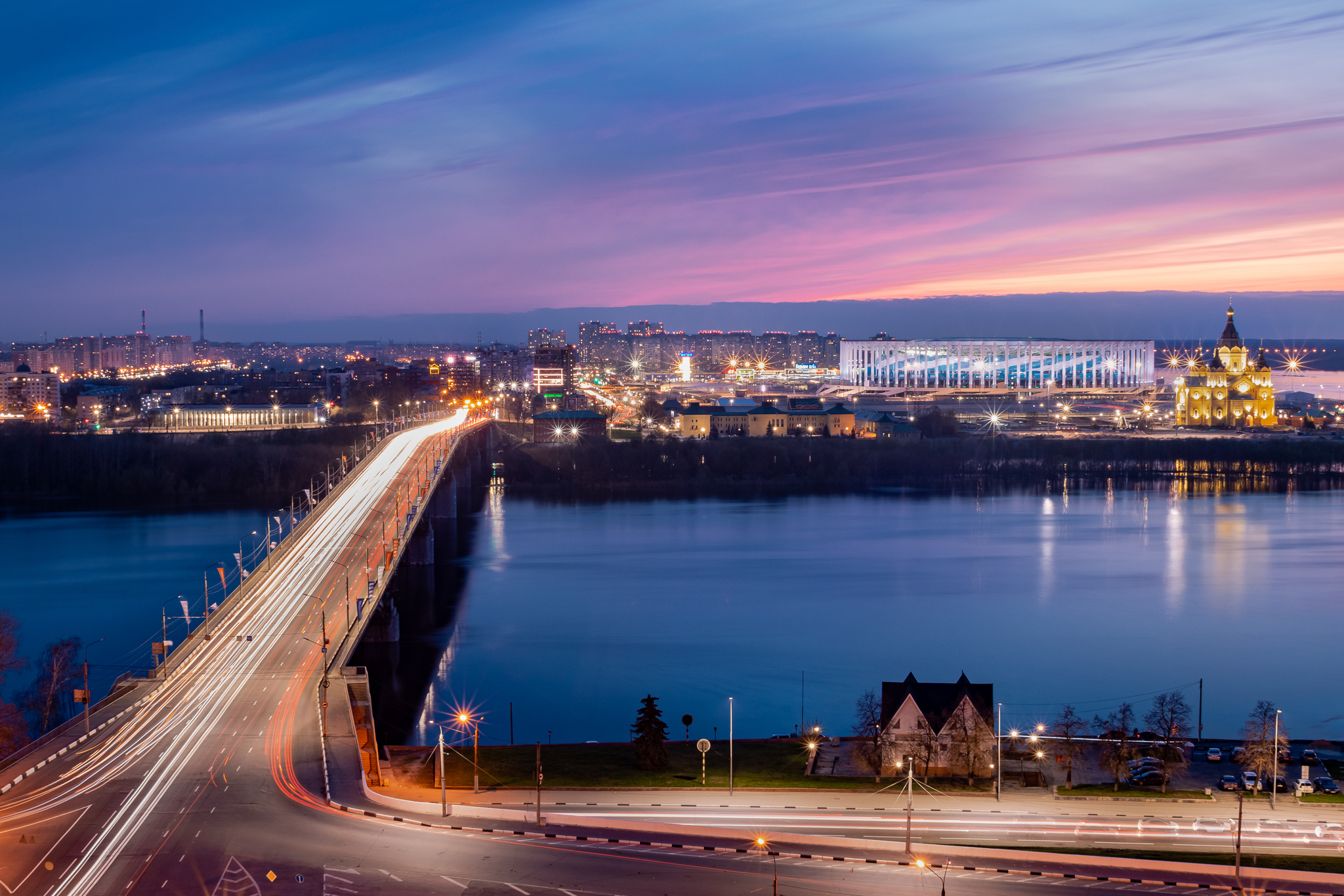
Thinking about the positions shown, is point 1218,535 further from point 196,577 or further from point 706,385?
point 706,385

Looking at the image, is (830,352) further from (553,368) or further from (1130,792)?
(1130,792)

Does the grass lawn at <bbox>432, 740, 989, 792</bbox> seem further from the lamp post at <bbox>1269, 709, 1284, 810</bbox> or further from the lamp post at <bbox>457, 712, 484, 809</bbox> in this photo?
the lamp post at <bbox>1269, 709, 1284, 810</bbox>

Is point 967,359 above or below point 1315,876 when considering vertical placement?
above

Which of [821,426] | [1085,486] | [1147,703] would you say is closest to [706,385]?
[821,426]

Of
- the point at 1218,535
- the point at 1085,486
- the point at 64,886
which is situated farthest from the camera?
the point at 1085,486

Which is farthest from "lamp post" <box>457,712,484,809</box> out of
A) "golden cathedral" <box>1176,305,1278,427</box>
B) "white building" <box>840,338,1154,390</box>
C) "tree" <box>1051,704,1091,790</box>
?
"white building" <box>840,338,1154,390</box>

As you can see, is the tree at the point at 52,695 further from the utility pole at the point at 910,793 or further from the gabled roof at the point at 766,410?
the gabled roof at the point at 766,410

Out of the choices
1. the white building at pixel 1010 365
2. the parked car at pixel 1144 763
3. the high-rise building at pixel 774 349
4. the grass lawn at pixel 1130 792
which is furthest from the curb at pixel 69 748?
the high-rise building at pixel 774 349

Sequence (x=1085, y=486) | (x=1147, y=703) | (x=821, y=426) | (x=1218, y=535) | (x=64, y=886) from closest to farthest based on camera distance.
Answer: (x=64, y=886) → (x=1147, y=703) → (x=1218, y=535) → (x=1085, y=486) → (x=821, y=426)
